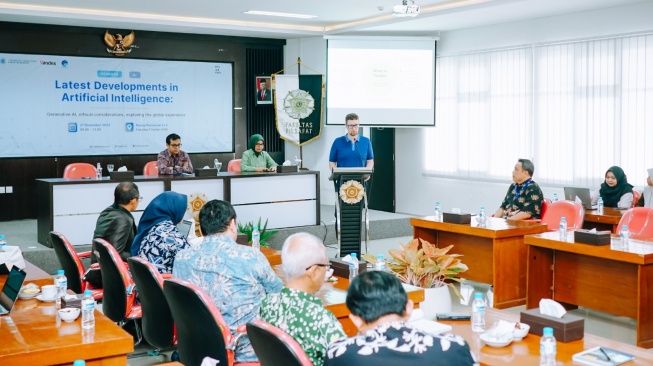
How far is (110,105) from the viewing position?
10758 millimetres

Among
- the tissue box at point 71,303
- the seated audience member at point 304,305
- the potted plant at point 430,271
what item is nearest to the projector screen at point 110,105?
the tissue box at point 71,303

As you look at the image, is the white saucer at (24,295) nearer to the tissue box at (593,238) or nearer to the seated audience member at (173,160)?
the tissue box at (593,238)

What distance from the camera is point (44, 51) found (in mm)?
10234

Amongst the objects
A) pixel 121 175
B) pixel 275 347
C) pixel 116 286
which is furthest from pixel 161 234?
pixel 121 175

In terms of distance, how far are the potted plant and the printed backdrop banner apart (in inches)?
301

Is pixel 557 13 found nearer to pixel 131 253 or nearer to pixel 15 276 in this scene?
pixel 131 253

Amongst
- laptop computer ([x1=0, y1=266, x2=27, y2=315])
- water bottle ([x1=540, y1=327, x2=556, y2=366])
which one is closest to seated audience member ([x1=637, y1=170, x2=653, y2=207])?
water bottle ([x1=540, y1=327, x2=556, y2=366])

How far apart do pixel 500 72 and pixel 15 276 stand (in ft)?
25.0

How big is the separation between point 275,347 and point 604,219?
5408 millimetres

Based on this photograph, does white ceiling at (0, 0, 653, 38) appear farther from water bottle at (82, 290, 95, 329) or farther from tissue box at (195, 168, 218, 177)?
water bottle at (82, 290, 95, 329)

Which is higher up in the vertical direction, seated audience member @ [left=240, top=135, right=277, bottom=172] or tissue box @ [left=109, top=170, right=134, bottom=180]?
seated audience member @ [left=240, top=135, right=277, bottom=172]

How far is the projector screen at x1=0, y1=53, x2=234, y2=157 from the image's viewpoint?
10156mm

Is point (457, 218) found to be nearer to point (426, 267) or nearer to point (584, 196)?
point (584, 196)

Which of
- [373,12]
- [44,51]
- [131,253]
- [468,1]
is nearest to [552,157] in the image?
[468,1]
